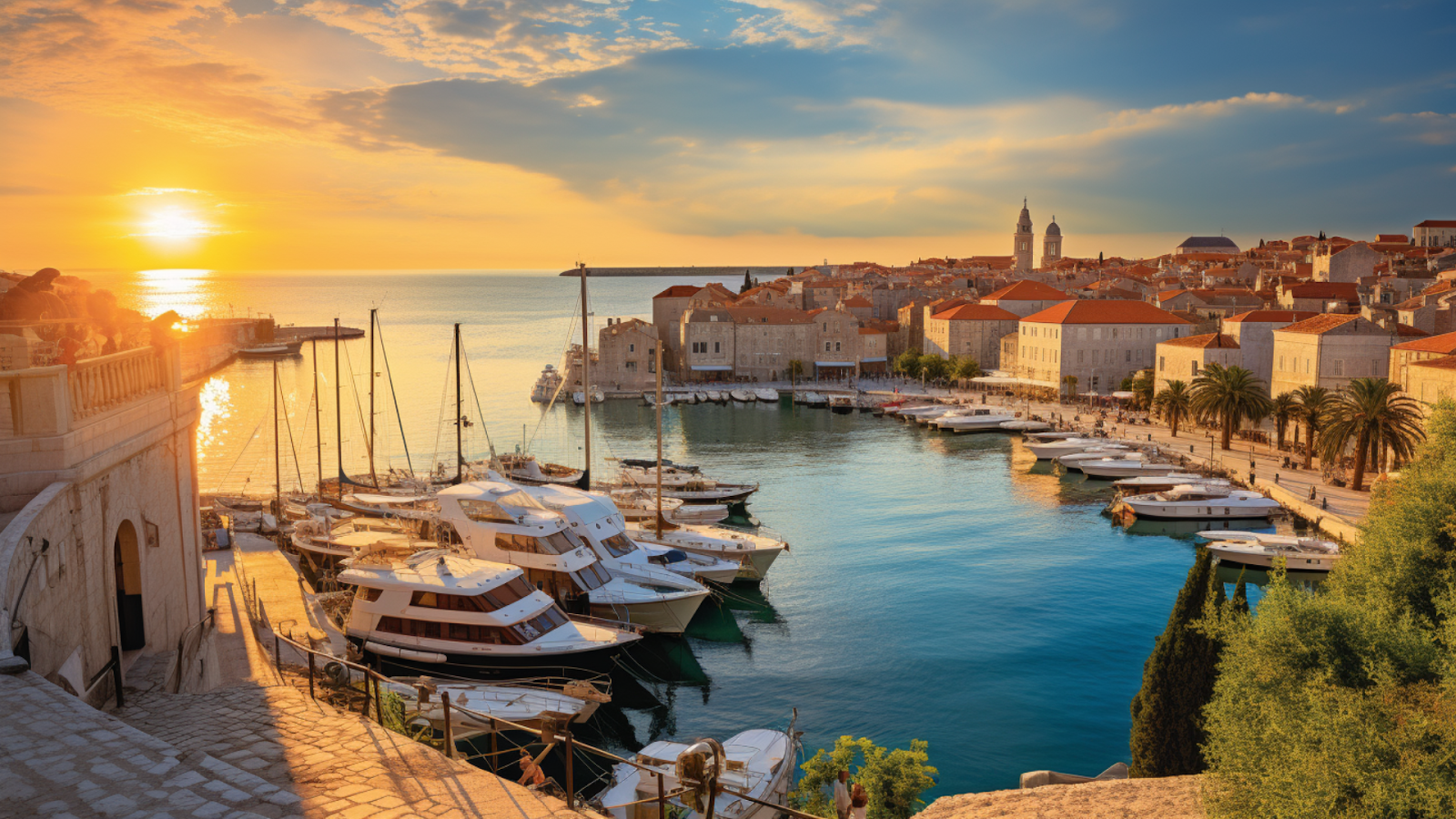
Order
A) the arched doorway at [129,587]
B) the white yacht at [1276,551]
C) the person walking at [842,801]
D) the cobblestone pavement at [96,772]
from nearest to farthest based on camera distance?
the cobblestone pavement at [96,772]
the arched doorway at [129,587]
the person walking at [842,801]
the white yacht at [1276,551]

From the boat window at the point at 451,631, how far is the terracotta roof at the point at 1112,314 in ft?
193

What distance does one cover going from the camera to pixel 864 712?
19.0m

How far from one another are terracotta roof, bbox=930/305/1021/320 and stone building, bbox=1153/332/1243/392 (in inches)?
985

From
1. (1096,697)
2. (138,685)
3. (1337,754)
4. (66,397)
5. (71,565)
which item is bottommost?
(1096,697)

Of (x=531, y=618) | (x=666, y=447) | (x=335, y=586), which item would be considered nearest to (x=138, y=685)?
(x=531, y=618)

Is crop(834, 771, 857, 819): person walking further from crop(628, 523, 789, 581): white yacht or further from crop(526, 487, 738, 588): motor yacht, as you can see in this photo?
crop(628, 523, 789, 581): white yacht

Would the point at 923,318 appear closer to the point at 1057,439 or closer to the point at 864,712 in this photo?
the point at 1057,439

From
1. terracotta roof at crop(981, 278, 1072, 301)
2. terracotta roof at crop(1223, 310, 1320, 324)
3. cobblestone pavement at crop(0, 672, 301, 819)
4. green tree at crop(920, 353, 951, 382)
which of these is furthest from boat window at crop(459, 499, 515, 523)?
terracotta roof at crop(981, 278, 1072, 301)

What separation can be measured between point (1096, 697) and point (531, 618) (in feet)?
38.9

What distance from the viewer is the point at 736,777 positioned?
43.5 feet

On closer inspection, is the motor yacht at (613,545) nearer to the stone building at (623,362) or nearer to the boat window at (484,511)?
the boat window at (484,511)

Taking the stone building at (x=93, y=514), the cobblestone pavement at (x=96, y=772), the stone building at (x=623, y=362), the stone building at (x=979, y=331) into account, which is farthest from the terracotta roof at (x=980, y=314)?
the cobblestone pavement at (x=96, y=772)

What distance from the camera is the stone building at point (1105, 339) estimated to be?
68812mm

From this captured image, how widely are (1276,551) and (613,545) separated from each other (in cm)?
2071
